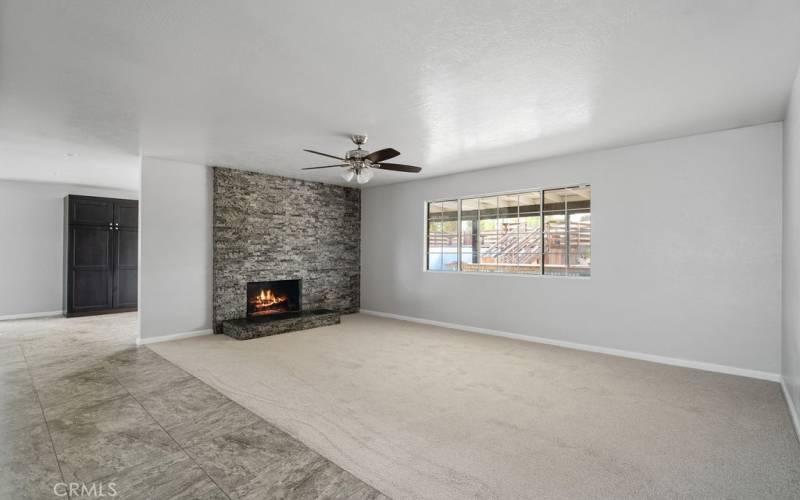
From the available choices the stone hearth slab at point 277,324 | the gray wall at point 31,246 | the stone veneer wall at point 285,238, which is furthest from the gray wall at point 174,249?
the gray wall at point 31,246

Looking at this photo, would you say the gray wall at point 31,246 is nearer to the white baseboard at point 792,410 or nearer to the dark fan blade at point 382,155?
the dark fan blade at point 382,155

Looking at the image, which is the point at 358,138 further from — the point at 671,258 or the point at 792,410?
the point at 792,410

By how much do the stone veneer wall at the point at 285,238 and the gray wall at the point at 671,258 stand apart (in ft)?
9.98

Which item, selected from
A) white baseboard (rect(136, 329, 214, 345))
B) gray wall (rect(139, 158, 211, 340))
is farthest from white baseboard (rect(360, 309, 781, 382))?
gray wall (rect(139, 158, 211, 340))

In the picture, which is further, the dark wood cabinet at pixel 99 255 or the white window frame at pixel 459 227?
the dark wood cabinet at pixel 99 255

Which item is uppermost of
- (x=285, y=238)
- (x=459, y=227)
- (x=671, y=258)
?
(x=459, y=227)

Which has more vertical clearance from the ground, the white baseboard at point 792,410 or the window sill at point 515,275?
the window sill at point 515,275

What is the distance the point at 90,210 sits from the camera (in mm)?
7754

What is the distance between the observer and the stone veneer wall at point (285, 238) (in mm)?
6266

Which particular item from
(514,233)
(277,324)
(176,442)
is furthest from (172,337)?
(514,233)

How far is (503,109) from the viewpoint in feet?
11.8

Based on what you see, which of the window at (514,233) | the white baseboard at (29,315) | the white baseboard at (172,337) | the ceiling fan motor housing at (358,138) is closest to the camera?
the ceiling fan motor housing at (358,138)

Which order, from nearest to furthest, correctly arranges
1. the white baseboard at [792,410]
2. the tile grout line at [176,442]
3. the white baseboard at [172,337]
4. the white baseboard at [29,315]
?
the tile grout line at [176,442], the white baseboard at [792,410], the white baseboard at [172,337], the white baseboard at [29,315]

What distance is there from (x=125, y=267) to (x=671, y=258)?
31.3 ft
